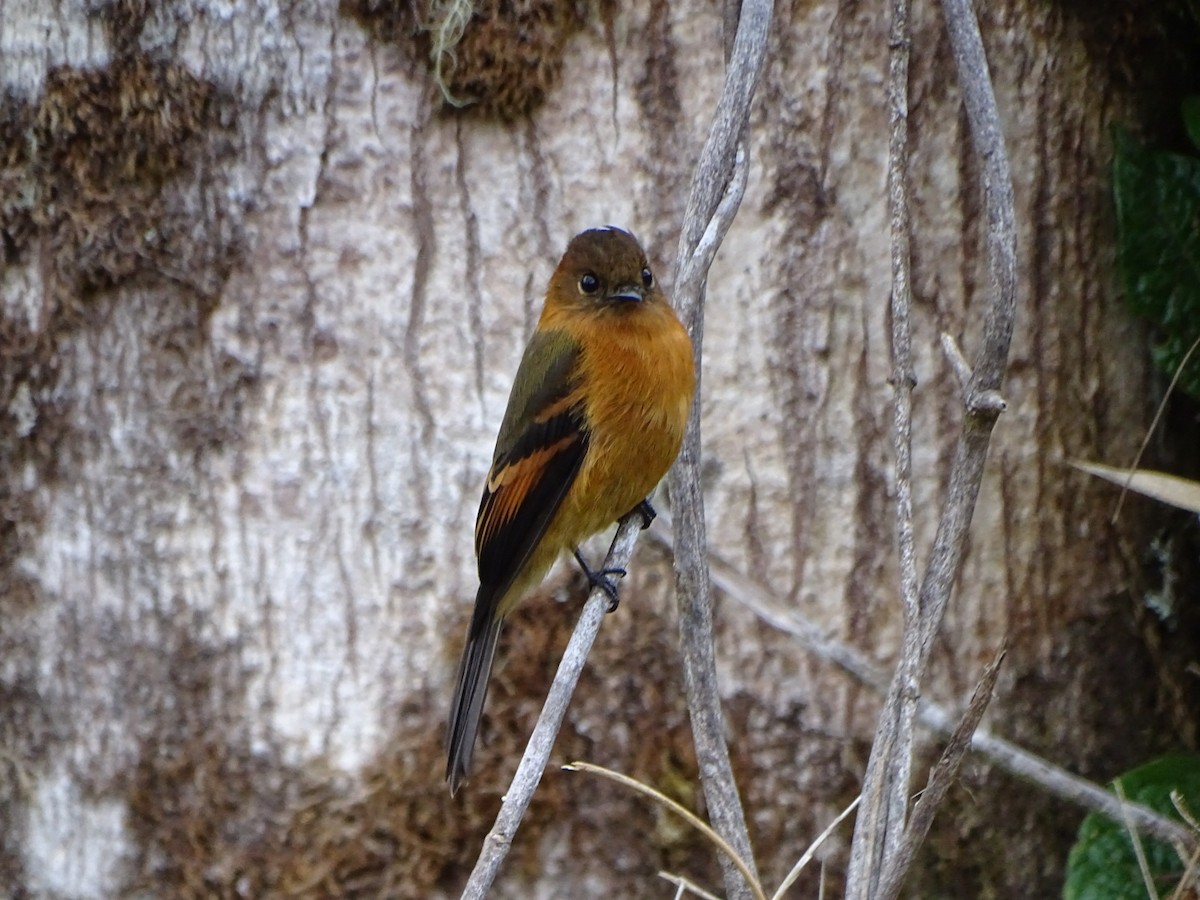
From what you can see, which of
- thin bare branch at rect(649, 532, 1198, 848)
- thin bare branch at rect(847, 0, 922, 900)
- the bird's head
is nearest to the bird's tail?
thin bare branch at rect(649, 532, 1198, 848)

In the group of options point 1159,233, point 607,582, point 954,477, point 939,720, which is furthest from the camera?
point 1159,233

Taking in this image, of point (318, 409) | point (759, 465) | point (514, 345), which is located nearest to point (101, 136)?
point (318, 409)

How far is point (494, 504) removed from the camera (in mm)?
3064

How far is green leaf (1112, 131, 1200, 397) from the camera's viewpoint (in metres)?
3.29

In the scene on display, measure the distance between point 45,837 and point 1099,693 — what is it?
101 inches

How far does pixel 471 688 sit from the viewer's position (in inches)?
119

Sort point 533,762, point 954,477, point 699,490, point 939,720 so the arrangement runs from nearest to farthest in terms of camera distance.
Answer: point 533,762 → point 954,477 → point 699,490 → point 939,720

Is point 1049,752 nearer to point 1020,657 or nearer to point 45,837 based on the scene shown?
point 1020,657

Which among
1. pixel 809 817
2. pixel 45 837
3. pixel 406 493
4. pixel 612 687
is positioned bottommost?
pixel 45 837

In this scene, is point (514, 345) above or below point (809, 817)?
above

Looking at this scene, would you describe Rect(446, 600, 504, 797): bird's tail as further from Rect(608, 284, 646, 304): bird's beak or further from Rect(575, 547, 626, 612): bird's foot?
Rect(608, 284, 646, 304): bird's beak

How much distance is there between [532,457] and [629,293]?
0.42 m

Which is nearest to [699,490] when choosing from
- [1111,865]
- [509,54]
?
[509,54]

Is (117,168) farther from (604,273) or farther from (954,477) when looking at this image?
(954,477)
